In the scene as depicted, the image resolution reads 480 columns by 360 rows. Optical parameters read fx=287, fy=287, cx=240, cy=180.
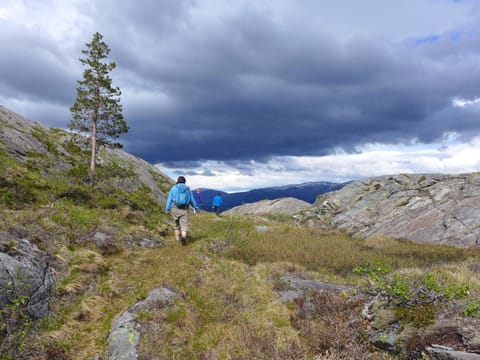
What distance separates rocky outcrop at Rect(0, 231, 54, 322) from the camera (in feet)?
19.7

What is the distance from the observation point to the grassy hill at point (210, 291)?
5.65m

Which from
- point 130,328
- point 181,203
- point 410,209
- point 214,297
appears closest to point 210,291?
point 214,297

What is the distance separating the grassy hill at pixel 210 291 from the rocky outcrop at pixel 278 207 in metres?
28.1

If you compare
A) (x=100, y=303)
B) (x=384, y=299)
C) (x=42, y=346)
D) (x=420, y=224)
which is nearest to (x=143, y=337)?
(x=42, y=346)

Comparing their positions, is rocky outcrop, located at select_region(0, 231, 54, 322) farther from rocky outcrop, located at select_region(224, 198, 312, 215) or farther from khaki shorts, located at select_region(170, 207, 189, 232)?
rocky outcrop, located at select_region(224, 198, 312, 215)

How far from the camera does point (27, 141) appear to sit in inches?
971

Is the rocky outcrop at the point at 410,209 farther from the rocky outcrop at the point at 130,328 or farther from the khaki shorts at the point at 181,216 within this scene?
the rocky outcrop at the point at 130,328

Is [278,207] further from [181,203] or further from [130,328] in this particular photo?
[130,328]

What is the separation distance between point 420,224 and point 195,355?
21.9 metres

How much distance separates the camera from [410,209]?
2498 centimetres

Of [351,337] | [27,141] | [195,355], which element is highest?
[27,141]

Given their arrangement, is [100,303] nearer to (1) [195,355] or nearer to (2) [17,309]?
(2) [17,309]

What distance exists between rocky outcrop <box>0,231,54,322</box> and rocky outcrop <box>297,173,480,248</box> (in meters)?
21.8

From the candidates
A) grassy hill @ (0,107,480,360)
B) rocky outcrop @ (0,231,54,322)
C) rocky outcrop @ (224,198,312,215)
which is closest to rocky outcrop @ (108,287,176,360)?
grassy hill @ (0,107,480,360)
